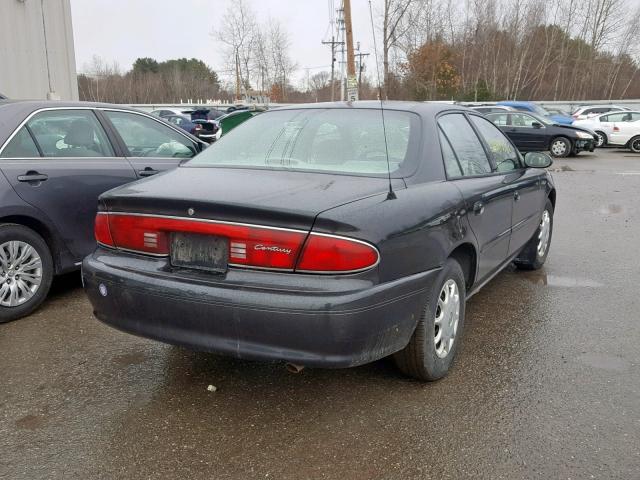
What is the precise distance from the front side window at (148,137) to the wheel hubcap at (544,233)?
11.3 ft

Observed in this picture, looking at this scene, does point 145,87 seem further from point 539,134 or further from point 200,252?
point 200,252

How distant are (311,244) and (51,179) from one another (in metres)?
2.77

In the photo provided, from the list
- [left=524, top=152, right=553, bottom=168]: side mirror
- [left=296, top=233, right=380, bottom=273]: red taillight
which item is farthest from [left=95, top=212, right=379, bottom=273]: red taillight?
[left=524, top=152, right=553, bottom=168]: side mirror

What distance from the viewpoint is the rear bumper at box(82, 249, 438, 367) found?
2361 millimetres

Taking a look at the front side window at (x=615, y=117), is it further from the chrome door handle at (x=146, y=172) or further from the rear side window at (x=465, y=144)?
the chrome door handle at (x=146, y=172)

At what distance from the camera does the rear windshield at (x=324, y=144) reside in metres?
3.14

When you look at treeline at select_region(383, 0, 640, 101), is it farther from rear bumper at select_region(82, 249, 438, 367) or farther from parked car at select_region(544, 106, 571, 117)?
rear bumper at select_region(82, 249, 438, 367)

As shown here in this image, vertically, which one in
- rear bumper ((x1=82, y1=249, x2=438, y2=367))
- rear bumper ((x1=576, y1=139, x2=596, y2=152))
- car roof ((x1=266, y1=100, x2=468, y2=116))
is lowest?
rear bumper ((x1=82, y1=249, x2=438, y2=367))

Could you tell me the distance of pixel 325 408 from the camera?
2887 millimetres

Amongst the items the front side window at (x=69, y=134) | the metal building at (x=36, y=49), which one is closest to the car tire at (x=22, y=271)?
the front side window at (x=69, y=134)

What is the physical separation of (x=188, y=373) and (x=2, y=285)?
1724mm

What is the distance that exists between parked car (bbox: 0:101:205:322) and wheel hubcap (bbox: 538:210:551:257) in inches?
141

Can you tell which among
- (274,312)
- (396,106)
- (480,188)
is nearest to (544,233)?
(480,188)

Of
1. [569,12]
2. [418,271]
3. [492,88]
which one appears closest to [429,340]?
[418,271]
